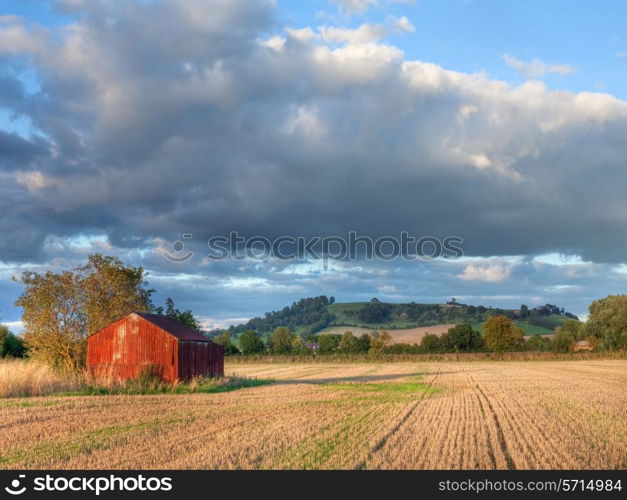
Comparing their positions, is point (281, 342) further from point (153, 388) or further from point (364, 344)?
point (153, 388)

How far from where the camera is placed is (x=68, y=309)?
51.3 metres

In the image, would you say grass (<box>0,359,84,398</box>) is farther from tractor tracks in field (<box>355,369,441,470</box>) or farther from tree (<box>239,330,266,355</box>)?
tree (<box>239,330,266,355</box>)

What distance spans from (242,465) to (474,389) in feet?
90.5

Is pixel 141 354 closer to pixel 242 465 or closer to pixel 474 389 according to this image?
pixel 474 389

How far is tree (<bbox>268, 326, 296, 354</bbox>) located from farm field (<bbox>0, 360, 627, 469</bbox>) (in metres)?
111

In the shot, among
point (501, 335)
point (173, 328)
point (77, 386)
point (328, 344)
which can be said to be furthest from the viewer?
point (328, 344)

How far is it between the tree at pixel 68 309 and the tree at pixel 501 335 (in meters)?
83.7

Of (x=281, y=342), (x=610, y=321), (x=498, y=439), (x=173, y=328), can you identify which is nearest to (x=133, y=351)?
(x=173, y=328)

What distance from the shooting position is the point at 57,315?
50.6 metres

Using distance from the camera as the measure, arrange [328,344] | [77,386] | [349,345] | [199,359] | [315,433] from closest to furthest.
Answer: [315,433], [77,386], [199,359], [328,344], [349,345]

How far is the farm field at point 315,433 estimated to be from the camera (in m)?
14.0

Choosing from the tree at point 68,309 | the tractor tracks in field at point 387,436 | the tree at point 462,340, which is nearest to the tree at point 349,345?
the tree at point 462,340

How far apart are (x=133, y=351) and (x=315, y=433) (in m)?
26.1
